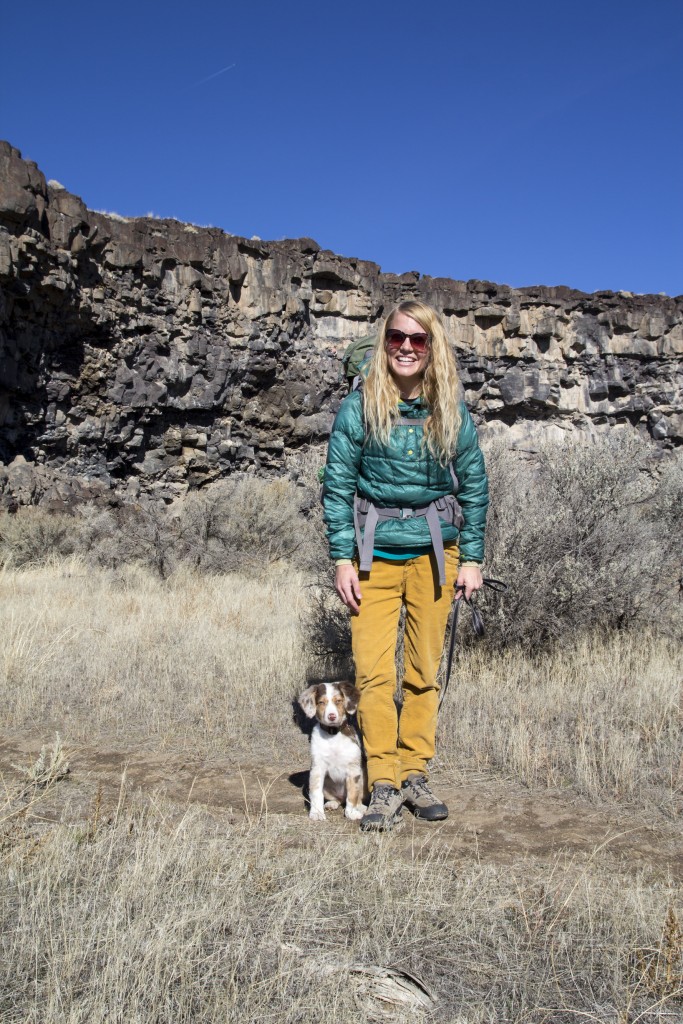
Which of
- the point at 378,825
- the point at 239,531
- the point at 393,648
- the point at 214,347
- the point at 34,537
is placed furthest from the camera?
the point at 214,347

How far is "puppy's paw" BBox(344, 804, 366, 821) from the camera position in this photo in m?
3.21

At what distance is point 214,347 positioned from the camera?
60.0 ft

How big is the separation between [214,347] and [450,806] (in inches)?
638

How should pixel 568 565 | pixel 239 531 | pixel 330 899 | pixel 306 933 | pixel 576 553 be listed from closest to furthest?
pixel 306 933, pixel 330 899, pixel 568 565, pixel 576 553, pixel 239 531

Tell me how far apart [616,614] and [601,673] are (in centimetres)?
120

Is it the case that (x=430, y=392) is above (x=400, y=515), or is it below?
above

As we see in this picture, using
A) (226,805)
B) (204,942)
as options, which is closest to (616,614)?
(226,805)

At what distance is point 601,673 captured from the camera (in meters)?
4.93

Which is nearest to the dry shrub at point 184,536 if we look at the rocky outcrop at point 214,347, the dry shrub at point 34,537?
the dry shrub at point 34,537

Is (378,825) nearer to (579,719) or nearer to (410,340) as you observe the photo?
(579,719)

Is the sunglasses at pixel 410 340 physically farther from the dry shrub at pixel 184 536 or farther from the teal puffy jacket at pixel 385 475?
the dry shrub at pixel 184 536

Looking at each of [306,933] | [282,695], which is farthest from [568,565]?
[306,933]

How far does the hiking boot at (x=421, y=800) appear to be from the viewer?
3184mm

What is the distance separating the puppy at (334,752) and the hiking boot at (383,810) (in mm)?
103
